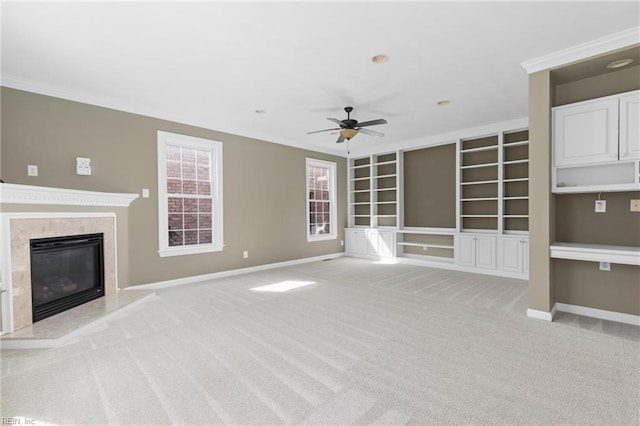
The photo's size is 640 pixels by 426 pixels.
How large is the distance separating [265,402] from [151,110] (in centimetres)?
447

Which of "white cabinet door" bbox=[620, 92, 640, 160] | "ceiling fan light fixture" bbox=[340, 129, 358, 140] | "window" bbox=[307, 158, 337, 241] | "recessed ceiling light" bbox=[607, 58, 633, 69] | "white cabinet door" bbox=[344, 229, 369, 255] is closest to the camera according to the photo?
"white cabinet door" bbox=[620, 92, 640, 160]

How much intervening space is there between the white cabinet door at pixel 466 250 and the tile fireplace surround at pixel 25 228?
6.07 m

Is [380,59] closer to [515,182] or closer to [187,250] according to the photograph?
[515,182]

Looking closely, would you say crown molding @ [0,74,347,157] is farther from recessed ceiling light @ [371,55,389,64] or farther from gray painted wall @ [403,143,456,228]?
gray painted wall @ [403,143,456,228]

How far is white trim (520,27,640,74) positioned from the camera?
2.74m

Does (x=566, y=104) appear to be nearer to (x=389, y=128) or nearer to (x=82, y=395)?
(x=389, y=128)

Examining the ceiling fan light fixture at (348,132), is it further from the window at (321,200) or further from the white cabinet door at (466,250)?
the white cabinet door at (466,250)

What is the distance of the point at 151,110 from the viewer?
4.58 metres

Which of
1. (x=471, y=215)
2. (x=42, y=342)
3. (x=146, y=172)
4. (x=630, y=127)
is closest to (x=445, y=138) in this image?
(x=471, y=215)

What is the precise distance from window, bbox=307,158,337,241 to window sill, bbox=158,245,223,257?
7.87 ft

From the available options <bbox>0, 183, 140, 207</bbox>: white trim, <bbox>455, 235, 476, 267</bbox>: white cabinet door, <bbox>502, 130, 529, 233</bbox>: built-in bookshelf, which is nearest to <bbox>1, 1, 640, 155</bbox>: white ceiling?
<bbox>502, 130, 529, 233</bbox>: built-in bookshelf

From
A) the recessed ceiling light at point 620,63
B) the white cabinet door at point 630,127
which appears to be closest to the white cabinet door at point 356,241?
the white cabinet door at point 630,127

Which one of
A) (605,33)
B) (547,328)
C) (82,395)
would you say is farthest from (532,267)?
(82,395)

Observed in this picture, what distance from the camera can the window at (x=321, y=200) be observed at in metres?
7.25
